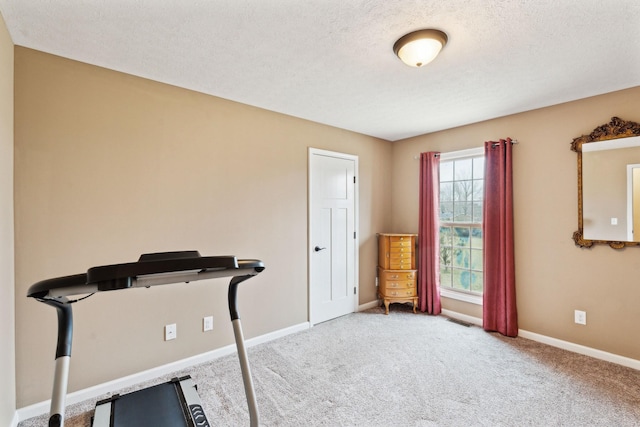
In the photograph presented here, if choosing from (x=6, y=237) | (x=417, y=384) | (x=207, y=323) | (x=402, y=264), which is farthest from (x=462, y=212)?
(x=6, y=237)

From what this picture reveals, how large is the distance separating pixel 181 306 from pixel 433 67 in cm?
284

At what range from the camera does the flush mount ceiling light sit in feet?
5.93

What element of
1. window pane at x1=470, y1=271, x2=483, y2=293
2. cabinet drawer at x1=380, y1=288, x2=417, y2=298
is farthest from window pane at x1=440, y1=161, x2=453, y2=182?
cabinet drawer at x1=380, y1=288, x2=417, y2=298

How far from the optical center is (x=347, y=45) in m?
1.96

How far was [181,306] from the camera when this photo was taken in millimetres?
2617

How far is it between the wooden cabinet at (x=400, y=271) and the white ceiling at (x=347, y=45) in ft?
5.92

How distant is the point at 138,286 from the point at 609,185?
3.70m

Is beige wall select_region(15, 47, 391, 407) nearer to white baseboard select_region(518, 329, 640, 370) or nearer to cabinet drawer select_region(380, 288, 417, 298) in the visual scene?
cabinet drawer select_region(380, 288, 417, 298)

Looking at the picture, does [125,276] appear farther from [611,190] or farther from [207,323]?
[611,190]

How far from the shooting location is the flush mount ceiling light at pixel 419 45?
1.81 meters

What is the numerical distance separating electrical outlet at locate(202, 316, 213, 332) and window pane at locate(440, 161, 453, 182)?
330 cm

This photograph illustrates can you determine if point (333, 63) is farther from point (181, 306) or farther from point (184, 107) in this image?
point (181, 306)

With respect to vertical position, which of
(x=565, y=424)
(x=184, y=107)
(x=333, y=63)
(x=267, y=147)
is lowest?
(x=565, y=424)

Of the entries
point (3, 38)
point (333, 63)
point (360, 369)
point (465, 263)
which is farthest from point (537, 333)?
point (3, 38)
